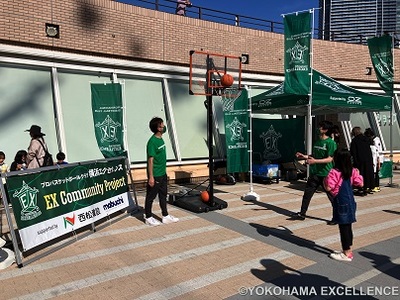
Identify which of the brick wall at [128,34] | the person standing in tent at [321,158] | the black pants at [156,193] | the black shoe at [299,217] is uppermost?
the brick wall at [128,34]

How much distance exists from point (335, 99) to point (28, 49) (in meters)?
7.68

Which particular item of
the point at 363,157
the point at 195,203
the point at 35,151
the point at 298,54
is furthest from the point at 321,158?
the point at 35,151

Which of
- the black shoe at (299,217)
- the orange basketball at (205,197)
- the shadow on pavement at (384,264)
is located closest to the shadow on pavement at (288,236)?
the shadow on pavement at (384,264)

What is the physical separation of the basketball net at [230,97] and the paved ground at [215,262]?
9.54 ft

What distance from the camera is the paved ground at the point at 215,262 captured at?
3.89 m

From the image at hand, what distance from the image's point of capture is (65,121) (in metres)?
9.40

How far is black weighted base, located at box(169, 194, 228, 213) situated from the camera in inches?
286

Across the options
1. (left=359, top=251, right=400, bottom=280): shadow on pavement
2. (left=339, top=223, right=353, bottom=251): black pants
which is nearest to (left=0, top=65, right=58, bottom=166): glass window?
(left=339, top=223, right=353, bottom=251): black pants

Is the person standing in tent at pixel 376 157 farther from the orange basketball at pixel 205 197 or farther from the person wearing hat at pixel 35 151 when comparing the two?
the person wearing hat at pixel 35 151

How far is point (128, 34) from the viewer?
10.3 meters

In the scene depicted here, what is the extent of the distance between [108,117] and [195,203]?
9.31 feet

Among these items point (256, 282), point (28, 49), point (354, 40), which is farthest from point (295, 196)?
point (354, 40)

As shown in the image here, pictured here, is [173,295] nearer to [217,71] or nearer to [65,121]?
[217,71]

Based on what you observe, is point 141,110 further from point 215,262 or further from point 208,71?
point 215,262
